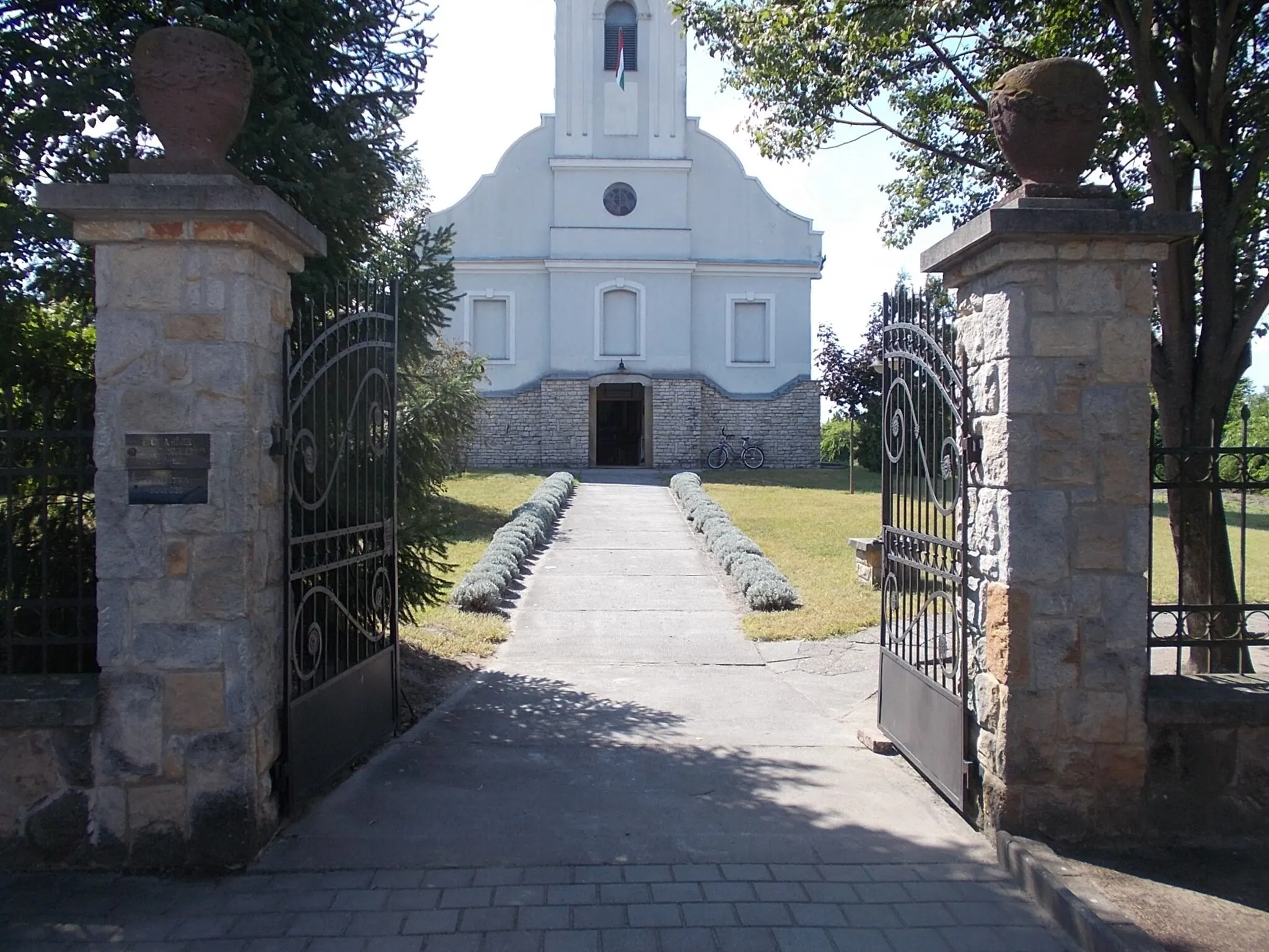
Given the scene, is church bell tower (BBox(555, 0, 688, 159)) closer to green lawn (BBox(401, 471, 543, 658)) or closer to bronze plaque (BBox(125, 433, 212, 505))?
green lawn (BBox(401, 471, 543, 658))

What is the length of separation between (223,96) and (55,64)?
6.64ft

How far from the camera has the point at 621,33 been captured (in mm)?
29172

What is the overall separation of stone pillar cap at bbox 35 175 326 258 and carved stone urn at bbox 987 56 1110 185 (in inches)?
126

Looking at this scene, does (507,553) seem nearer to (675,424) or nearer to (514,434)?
(514,434)

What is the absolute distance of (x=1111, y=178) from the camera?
7527 millimetres

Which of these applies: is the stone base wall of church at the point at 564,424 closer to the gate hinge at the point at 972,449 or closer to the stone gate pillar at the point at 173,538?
the gate hinge at the point at 972,449

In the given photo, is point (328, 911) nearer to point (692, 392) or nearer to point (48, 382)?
point (48, 382)

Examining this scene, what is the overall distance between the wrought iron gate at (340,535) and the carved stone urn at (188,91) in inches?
34.8

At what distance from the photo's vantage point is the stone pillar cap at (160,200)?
159 inches

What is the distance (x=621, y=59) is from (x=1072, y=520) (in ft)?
89.1

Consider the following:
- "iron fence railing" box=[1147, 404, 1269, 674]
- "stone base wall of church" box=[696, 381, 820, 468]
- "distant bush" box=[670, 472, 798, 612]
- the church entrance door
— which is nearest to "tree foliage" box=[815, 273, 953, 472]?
"stone base wall of church" box=[696, 381, 820, 468]

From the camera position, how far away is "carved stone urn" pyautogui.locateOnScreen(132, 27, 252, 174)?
4184 millimetres

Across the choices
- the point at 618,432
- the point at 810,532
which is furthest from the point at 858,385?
the point at 810,532

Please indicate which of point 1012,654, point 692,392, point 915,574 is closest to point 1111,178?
point 915,574
